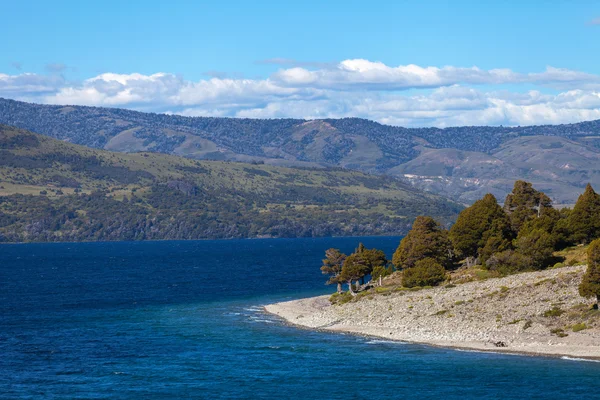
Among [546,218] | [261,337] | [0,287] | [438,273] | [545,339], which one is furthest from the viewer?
[0,287]

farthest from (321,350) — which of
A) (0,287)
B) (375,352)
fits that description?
(0,287)

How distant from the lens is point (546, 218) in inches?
4998

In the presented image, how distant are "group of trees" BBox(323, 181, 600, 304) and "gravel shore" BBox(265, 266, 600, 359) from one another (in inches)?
276

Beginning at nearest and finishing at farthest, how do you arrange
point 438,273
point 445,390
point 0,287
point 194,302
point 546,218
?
1. point 445,390
2. point 438,273
3. point 546,218
4. point 194,302
5. point 0,287

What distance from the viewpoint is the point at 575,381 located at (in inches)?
2763

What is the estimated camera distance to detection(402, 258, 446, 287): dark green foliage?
11838 centimetres

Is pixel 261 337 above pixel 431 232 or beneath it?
beneath

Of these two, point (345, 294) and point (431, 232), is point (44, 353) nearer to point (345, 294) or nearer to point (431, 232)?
point (345, 294)

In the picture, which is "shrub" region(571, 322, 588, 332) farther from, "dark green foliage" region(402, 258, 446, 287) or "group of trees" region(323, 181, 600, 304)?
"dark green foliage" region(402, 258, 446, 287)

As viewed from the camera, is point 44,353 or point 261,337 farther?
point 261,337

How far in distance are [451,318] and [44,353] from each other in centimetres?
4447

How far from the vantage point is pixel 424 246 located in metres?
129

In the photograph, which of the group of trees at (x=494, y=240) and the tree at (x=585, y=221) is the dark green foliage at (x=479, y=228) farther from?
the tree at (x=585, y=221)

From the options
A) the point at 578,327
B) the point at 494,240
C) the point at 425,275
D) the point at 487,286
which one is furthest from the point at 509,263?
the point at 578,327
